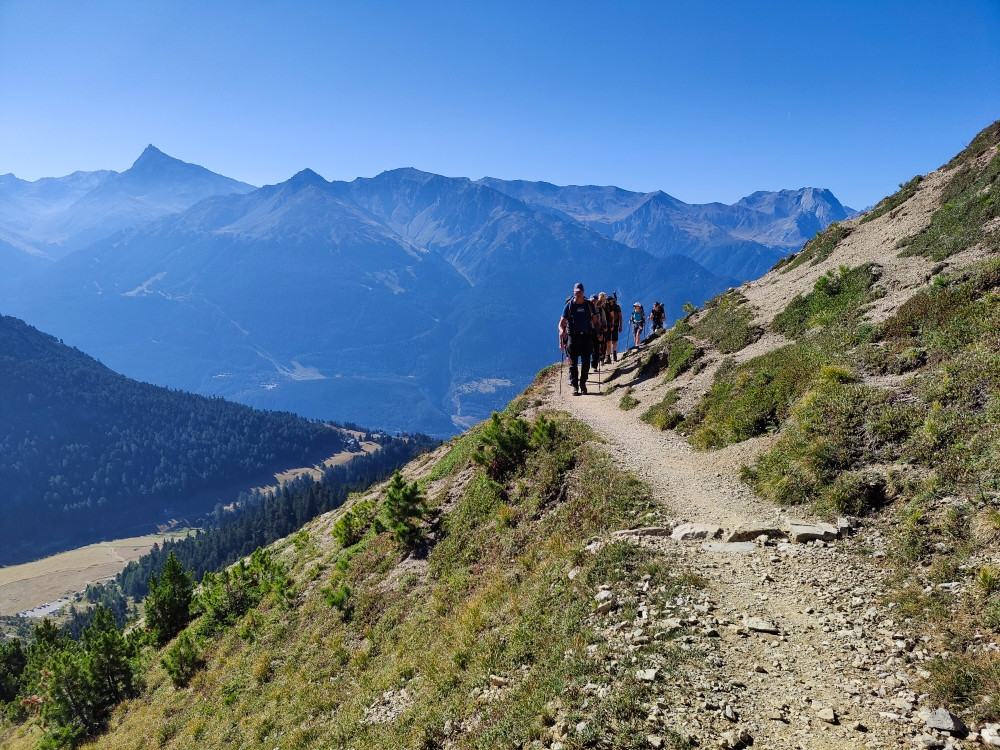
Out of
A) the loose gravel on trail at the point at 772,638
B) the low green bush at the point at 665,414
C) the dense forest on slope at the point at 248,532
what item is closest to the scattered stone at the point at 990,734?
the loose gravel on trail at the point at 772,638

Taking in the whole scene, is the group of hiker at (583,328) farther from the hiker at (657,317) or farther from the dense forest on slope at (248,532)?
the dense forest on slope at (248,532)

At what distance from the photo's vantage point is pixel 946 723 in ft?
16.6

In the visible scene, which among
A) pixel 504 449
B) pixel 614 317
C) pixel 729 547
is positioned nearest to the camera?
pixel 729 547

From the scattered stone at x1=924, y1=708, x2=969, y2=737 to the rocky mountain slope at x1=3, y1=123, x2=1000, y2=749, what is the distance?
0.02 meters

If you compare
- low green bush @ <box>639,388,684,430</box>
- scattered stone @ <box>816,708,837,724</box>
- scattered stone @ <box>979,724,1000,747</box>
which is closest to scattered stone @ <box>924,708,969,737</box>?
scattered stone @ <box>979,724,1000,747</box>

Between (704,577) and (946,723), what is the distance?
336cm

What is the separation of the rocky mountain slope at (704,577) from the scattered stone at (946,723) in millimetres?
22

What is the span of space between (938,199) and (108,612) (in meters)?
53.9

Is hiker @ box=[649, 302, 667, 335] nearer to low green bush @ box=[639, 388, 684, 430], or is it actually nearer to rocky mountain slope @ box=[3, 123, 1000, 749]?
rocky mountain slope @ box=[3, 123, 1000, 749]

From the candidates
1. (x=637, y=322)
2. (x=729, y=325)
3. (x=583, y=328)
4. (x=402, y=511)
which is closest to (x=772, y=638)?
(x=402, y=511)

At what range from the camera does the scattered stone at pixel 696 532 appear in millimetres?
9594

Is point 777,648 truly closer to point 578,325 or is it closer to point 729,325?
point 578,325

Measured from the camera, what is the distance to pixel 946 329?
13.4 m

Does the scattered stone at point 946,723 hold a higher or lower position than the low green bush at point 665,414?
lower
